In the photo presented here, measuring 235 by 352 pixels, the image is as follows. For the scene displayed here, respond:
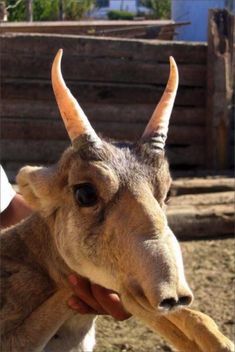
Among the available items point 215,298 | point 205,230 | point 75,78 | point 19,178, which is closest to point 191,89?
point 75,78

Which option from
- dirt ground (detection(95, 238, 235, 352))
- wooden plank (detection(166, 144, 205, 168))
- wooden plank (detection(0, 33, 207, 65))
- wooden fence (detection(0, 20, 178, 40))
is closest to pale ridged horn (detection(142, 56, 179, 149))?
dirt ground (detection(95, 238, 235, 352))

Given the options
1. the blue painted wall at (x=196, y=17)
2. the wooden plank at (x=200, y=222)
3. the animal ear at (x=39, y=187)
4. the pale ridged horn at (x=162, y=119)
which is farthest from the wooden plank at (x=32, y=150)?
the blue painted wall at (x=196, y=17)

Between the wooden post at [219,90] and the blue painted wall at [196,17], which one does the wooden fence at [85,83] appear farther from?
the blue painted wall at [196,17]

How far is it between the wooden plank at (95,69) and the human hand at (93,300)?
6.62 m

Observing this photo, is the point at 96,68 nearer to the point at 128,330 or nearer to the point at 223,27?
the point at 223,27

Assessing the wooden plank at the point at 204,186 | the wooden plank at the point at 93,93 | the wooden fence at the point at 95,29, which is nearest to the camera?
the wooden plank at the point at 204,186

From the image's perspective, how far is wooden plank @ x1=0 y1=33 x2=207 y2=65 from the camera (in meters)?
9.93

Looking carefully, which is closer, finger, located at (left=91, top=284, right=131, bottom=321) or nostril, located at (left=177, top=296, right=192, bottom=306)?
nostril, located at (left=177, top=296, right=192, bottom=306)

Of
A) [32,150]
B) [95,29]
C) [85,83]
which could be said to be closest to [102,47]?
[85,83]

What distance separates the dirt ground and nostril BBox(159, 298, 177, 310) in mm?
2744

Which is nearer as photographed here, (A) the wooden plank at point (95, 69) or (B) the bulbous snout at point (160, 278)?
(B) the bulbous snout at point (160, 278)

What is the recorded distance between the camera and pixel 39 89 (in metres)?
10.0

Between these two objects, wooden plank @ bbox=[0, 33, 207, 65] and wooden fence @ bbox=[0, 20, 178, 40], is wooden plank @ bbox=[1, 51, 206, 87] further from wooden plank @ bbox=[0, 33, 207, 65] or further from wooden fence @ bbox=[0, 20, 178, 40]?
wooden fence @ bbox=[0, 20, 178, 40]

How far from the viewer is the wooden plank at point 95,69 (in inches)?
393
